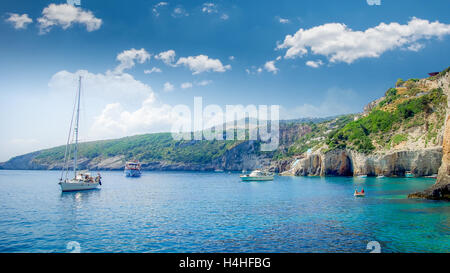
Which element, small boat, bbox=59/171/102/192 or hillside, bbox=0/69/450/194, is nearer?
small boat, bbox=59/171/102/192

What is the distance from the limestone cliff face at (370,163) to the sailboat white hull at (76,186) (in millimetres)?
73252

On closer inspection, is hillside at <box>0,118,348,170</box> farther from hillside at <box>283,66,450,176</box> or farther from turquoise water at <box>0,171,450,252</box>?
turquoise water at <box>0,171,450,252</box>

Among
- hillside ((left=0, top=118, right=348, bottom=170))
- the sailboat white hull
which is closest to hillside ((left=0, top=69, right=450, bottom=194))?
hillside ((left=0, top=118, right=348, bottom=170))

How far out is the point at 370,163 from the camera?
3319 inches

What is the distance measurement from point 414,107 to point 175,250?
3701 inches

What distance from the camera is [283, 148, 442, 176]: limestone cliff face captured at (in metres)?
72.5

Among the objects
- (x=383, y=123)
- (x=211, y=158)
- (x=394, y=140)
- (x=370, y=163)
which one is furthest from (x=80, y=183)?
(x=211, y=158)

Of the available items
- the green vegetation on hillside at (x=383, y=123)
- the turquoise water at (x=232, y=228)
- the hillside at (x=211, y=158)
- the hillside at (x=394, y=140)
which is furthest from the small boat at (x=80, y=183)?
the hillside at (x=211, y=158)

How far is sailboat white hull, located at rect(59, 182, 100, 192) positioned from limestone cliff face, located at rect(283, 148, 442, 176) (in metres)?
73.3

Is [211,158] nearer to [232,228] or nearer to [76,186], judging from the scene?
[76,186]

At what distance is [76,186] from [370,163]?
77.0m

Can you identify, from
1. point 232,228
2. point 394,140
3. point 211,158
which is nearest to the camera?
point 232,228

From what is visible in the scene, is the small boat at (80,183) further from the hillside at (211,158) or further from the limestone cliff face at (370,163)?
the hillside at (211,158)

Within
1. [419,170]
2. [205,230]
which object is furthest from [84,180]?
[419,170]
